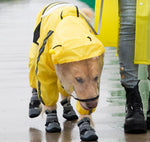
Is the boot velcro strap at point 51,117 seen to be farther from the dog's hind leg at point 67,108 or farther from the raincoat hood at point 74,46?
the raincoat hood at point 74,46

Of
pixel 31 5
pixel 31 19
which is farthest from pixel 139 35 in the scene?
pixel 31 5

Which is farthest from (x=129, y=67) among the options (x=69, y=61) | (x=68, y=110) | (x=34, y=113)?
(x=34, y=113)

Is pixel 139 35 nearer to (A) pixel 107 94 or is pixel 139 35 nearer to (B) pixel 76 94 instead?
(B) pixel 76 94

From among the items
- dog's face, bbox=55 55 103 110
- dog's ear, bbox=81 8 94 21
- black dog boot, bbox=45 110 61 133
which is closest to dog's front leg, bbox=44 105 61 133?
black dog boot, bbox=45 110 61 133

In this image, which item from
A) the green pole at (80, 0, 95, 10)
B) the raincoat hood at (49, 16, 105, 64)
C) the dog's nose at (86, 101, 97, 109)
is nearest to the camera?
the raincoat hood at (49, 16, 105, 64)

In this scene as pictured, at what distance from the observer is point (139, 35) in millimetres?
5961

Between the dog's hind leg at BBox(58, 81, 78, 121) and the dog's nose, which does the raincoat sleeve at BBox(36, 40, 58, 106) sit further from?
the dog's nose

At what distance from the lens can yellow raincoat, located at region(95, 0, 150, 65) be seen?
5.87 metres

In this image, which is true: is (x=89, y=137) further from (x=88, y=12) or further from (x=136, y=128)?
(x=88, y=12)

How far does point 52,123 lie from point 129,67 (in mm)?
976

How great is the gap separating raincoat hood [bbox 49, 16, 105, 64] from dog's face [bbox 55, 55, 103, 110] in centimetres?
6

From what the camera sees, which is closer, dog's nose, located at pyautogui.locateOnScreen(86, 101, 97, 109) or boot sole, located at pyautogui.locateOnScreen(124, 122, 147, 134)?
dog's nose, located at pyautogui.locateOnScreen(86, 101, 97, 109)

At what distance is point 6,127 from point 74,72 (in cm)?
144

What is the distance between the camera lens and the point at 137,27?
593 cm
